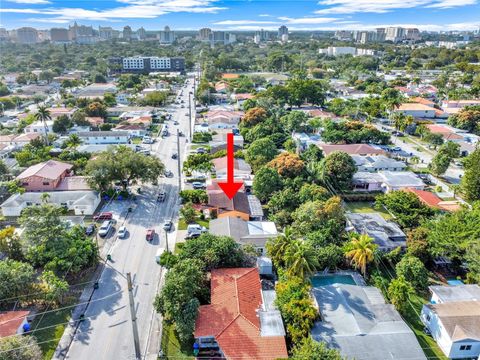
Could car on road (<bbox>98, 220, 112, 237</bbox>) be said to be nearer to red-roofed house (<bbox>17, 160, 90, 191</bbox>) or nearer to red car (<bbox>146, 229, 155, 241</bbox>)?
red car (<bbox>146, 229, 155, 241</bbox>)

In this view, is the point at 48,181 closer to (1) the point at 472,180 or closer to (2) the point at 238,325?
(2) the point at 238,325

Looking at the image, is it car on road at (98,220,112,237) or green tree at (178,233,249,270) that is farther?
car on road at (98,220,112,237)

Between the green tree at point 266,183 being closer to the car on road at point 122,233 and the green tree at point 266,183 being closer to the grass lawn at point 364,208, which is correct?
the grass lawn at point 364,208

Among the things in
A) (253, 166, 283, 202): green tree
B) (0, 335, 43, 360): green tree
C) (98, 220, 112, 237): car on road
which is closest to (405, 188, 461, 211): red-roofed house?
(253, 166, 283, 202): green tree

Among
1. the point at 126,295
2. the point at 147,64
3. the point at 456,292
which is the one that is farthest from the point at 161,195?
the point at 147,64

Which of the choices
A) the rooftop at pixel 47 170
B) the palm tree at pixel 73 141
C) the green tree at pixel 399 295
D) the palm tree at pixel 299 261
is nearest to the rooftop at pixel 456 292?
the green tree at pixel 399 295

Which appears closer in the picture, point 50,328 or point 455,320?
point 455,320
